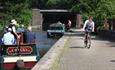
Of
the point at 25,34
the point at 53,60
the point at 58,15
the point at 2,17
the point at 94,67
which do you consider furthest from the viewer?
the point at 58,15

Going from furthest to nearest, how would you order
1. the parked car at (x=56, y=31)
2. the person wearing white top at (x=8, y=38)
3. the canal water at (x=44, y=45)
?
the parked car at (x=56, y=31) < the canal water at (x=44, y=45) < the person wearing white top at (x=8, y=38)

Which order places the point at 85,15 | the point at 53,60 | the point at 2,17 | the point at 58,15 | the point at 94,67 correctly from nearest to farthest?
the point at 94,67 < the point at 53,60 < the point at 85,15 < the point at 2,17 < the point at 58,15

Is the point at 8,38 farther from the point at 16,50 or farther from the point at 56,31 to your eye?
the point at 56,31

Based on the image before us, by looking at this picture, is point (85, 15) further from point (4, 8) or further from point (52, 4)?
point (52, 4)

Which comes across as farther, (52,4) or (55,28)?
(52,4)

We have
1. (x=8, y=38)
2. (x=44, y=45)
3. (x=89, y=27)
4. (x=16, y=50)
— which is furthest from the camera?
(x=44, y=45)

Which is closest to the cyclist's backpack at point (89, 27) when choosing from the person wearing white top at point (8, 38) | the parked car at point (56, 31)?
the person wearing white top at point (8, 38)

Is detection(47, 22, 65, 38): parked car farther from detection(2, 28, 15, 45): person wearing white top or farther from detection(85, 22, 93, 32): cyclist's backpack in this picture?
detection(2, 28, 15, 45): person wearing white top

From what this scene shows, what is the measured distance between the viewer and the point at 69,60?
19.3 meters

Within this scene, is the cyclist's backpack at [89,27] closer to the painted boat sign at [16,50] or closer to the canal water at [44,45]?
the canal water at [44,45]

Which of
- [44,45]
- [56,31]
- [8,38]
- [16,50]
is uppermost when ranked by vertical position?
[8,38]

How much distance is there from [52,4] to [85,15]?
212ft

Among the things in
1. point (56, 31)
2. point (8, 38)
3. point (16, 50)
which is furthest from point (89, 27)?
point (56, 31)

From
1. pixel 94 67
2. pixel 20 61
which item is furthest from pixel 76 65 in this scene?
pixel 20 61
